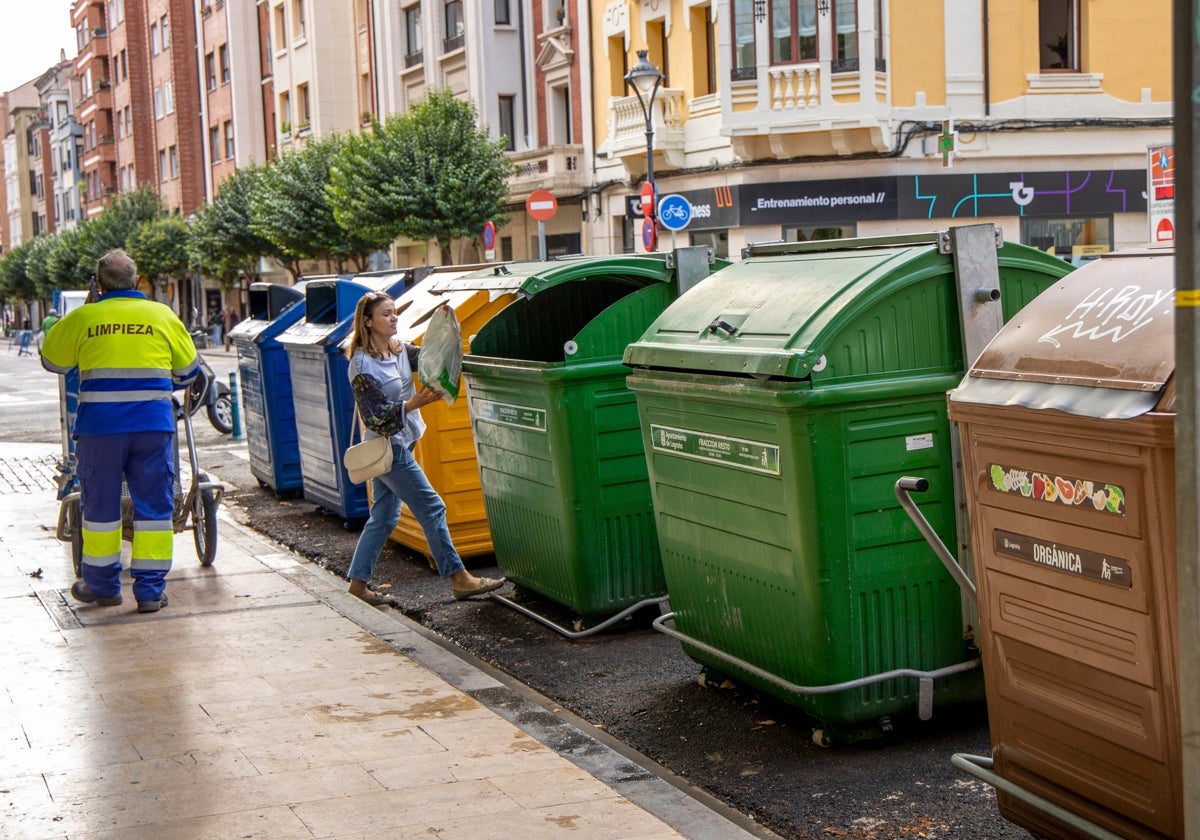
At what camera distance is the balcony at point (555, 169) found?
98.0 feet

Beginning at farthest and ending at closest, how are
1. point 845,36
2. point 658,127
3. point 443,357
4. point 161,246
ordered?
point 161,246 < point 658,127 < point 845,36 < point 443,357

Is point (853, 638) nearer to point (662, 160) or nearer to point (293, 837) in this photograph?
point (293, 837)

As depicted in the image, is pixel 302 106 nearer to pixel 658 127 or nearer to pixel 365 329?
pixel 658 127

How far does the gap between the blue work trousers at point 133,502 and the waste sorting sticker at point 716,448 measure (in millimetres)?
2990

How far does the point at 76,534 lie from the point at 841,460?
17.3ft

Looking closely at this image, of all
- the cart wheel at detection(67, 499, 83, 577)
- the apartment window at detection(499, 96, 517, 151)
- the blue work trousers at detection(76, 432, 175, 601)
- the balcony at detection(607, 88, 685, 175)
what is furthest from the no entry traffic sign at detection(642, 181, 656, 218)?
the blue work trousers at detection(76, 432, 175, 601)

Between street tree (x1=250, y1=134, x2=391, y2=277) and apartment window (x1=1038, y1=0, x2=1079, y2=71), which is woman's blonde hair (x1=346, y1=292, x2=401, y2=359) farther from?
street tree (x1=250, y1=134, x2=391, y2=277)

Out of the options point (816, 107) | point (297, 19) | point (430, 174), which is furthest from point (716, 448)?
point (297, 19)

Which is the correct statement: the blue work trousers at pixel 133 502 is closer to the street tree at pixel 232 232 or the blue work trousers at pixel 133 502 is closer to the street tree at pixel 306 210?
the street tree at pixel 306 210

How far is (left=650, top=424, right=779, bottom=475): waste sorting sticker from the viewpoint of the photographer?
4.70 metres

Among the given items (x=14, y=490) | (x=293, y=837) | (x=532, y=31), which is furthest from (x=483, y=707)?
(x=532, y=31)

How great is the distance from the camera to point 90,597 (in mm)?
7457

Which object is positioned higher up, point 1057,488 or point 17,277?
point 17,277

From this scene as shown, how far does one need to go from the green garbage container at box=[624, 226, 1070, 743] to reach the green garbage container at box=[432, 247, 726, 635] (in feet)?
3.62
